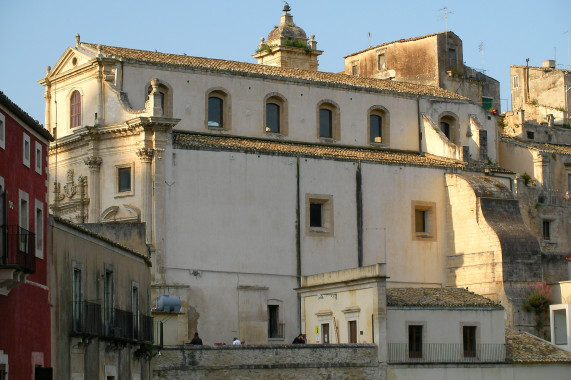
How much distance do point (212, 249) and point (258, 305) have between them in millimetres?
2884

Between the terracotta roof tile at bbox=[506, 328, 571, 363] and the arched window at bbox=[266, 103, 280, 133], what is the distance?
47.5 feet

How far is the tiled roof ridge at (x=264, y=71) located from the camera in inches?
2211

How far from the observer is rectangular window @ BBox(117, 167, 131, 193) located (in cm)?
5272

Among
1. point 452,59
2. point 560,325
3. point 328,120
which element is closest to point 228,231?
point 328,120

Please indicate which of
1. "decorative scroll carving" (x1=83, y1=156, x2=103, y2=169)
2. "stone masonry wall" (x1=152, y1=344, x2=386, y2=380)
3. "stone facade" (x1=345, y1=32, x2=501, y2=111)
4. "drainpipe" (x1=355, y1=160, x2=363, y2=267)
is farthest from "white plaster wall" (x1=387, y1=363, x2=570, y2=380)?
"stone facade" (x1=345, y1=32, x2=501, y2=111)

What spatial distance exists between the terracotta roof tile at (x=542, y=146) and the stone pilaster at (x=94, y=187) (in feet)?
75.0

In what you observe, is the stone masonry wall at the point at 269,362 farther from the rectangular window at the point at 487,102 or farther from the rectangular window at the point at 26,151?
the rectangular window at the point at 487,102

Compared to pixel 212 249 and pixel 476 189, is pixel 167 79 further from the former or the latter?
pixel 476 189

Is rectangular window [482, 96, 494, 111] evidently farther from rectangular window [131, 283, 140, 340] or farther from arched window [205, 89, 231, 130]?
rectangular window [131, 283, 140, 340]

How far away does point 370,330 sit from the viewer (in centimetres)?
4653

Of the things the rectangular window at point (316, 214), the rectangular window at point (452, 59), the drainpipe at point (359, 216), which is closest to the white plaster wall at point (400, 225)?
the drainpipe at point (359, 216)

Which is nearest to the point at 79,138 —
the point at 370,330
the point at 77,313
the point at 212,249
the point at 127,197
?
the point at 127,197

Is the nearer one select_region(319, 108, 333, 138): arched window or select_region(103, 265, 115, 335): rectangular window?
select_region(103, 265, 115, 335): rectangular window

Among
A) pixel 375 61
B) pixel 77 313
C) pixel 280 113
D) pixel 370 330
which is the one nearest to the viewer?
pixel 77 313
